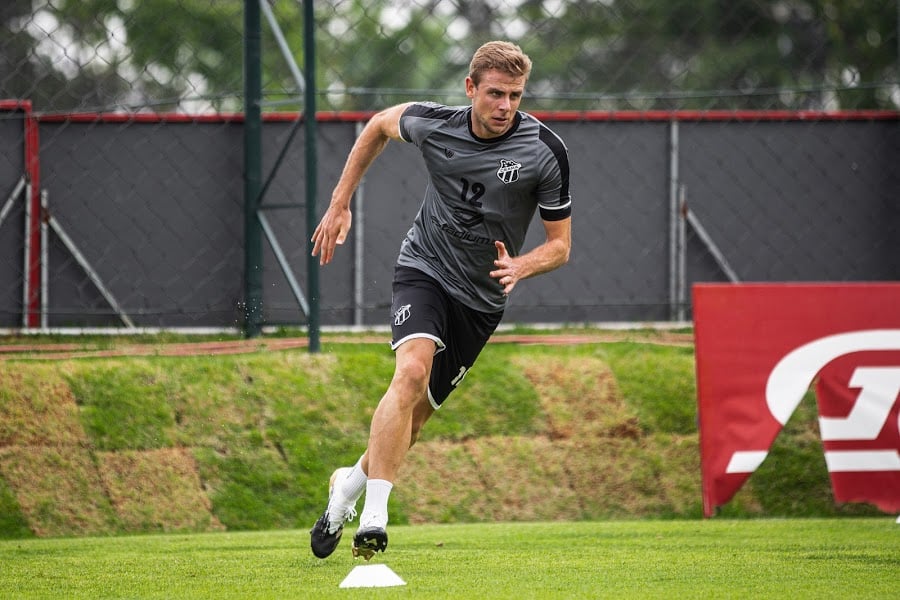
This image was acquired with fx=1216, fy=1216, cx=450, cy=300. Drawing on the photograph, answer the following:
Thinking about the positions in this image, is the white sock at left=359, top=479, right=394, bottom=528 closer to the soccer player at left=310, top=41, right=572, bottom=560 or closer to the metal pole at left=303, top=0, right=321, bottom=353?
the soccer player at left=310, top=41, right=572, bottom=560

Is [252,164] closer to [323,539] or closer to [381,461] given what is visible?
[323,539]

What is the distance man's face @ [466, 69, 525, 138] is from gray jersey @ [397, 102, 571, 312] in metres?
0.13

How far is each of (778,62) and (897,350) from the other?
15.8m

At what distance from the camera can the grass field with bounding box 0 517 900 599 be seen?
4.38 m

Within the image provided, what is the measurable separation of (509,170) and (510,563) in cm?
165

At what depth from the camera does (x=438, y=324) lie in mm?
5098

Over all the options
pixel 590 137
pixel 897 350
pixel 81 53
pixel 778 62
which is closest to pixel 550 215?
pixel 897 350

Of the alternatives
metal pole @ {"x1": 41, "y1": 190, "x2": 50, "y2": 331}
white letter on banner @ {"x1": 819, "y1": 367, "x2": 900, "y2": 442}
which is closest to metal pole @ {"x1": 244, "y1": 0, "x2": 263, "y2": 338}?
metal pole @ {"x1": 41, "y1": 190, "x2": 50, "y2": 331}

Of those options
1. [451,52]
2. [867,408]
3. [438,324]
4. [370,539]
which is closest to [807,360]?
[867,408]

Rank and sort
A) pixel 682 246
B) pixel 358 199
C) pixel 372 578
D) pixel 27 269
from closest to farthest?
1. pixel 372 578
2. pixel 27 269
3. pixel 358 199
4. pixel 682 246

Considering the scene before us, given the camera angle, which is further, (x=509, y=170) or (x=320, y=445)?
(x=320, y=445)

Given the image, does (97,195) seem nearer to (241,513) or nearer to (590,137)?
(241,513)

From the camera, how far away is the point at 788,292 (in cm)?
721

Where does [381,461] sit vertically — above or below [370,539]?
above
